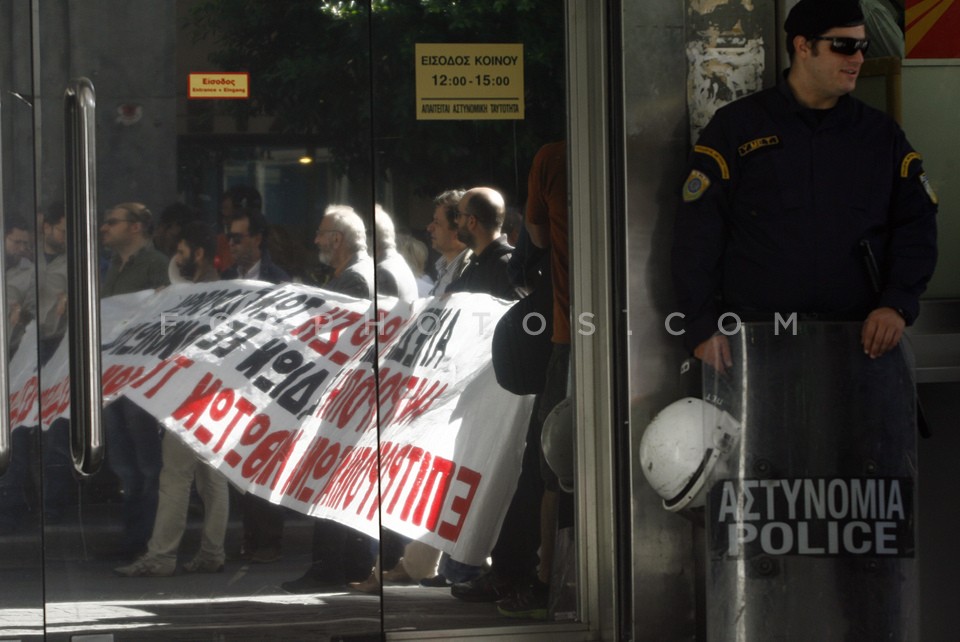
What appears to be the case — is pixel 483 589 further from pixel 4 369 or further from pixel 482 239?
pixel 4 369

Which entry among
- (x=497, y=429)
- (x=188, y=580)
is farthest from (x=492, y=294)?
(x=188, y=580)

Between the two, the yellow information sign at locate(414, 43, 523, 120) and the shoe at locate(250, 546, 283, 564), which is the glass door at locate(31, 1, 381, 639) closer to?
the shoe at locate(250, 546, 283, 564)

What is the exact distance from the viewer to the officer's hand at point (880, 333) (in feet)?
13.0

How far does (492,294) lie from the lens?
446 centimetres

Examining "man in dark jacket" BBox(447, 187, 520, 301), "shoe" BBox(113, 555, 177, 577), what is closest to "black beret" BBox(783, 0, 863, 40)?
"man in dark jacket" BBox(447, 187, 520, 301)

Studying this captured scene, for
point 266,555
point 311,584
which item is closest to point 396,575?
point 311,584

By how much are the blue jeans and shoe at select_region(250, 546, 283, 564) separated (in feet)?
1.12

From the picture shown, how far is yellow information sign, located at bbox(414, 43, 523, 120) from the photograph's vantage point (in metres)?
4.38

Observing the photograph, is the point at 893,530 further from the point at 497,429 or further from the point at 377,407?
the point at 377,407

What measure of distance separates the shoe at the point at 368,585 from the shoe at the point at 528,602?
16.7 inches

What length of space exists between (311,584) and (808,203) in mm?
1990

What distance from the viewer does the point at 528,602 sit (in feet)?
14.8

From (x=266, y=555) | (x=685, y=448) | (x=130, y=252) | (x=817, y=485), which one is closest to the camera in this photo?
(x=817, y=485)

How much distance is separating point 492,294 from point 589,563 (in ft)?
3.23
